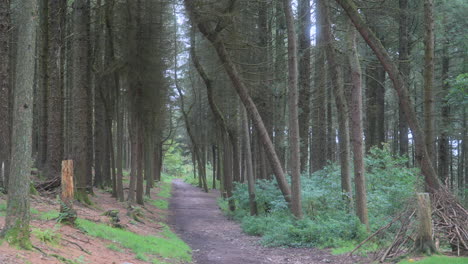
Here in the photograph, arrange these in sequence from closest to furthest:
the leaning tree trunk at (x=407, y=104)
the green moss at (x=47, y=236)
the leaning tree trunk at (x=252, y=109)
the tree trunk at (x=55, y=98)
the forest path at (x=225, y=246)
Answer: the green moss at (x=47, y=236) < the leaning tree trunk at (x=407, y=104) < the forest path at (x=225, y=246) < the tree trunk at (x=55, y=98) < the leaning tree trunk at (x=252, y=109)

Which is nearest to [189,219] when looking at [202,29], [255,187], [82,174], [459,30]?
[255,187]

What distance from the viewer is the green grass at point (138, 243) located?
962 cm

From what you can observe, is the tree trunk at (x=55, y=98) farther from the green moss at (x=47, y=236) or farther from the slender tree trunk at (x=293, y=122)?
the slender tree trunk at (x=293, y=122)

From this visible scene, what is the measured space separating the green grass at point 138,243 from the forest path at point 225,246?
58 cm

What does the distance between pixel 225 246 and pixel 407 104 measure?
715 centimetres

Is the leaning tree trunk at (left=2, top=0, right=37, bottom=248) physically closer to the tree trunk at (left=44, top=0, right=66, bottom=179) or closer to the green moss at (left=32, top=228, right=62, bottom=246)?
the green moss at (left=32, top=228, right=62, bottom=246)

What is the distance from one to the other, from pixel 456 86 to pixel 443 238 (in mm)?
8555

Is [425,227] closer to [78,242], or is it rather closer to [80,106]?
[78,242]

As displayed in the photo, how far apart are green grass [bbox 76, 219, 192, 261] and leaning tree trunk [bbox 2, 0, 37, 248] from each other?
10.3 feet

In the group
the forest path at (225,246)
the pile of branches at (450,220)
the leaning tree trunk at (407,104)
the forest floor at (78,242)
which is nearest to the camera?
the forest floor at (78,242)

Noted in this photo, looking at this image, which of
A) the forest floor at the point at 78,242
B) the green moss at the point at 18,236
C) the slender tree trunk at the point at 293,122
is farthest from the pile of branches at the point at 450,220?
the green moss at the point at 18,236

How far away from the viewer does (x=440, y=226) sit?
681 centimetres

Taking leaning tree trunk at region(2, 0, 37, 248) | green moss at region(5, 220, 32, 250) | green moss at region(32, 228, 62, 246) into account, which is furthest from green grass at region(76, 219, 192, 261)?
leaning tree trunk at region(2, 0, 37, 248)

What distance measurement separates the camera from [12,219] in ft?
20.3
